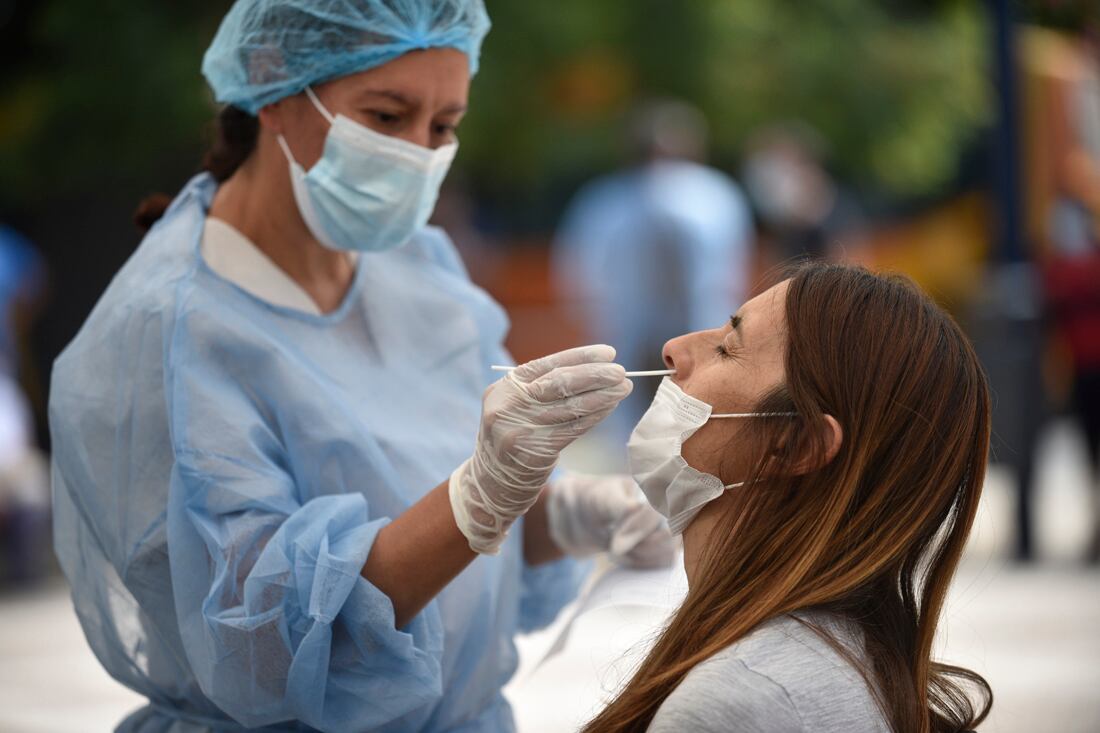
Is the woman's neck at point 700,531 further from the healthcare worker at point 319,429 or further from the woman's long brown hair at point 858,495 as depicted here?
the healthcare worker at point 319,429

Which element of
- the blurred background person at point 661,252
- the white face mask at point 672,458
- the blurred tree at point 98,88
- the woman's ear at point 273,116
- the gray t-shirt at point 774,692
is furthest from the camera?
the blurred tree at point 98,88

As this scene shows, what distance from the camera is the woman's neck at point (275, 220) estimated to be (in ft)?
7.75

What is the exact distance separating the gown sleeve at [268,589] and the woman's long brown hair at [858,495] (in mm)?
351

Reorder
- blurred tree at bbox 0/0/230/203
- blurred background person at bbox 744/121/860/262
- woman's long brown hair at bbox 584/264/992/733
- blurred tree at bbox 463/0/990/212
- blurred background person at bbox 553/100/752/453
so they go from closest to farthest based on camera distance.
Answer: woman's long brown hair at bbox 584/264/992/733 < blurred background person at bbox 744/121/860/262 < blurred background person at bbox 553/100/752/453 < blurred tree at bbox 0/0/230/203 < blurred tree at bbox 463/0/990/212

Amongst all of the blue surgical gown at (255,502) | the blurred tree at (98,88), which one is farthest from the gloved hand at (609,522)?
the blurred tree at (98,88)

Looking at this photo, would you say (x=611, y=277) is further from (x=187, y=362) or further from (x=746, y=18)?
(x=187, y=362)

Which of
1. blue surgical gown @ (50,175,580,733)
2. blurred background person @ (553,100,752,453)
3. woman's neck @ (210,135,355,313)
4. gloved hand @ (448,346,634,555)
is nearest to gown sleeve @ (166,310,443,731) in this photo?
blue surgical gown @ (50,175,580,733)

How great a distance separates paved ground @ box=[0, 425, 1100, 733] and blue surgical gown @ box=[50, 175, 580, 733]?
3.72 ft

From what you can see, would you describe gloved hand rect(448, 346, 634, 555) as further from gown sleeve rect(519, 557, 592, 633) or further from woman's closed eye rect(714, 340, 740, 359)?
gown sleeve rect(519, 557, 592, 633)

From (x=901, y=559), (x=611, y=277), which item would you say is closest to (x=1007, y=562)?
(x=611, y=277)

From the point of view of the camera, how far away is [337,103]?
2.35 m

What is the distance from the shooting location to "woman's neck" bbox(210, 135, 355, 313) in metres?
2.36

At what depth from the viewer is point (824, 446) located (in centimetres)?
191

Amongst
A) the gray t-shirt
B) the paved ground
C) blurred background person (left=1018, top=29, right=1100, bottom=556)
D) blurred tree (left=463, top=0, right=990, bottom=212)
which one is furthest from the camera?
blurred tree (left=463, top=0, right=990, bottom=212)
